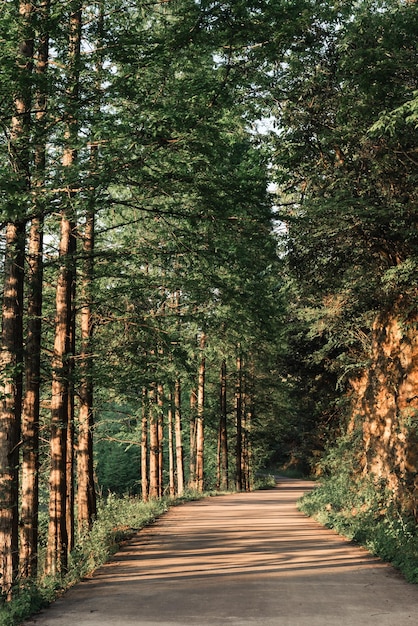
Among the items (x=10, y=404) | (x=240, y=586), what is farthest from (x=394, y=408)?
(x=10, y=404)

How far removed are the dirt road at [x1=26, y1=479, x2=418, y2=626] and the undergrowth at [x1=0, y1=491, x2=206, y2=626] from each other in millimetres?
211

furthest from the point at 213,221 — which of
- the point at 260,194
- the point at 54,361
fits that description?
the point at 54,361

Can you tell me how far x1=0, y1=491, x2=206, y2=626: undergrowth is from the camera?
28.6ft

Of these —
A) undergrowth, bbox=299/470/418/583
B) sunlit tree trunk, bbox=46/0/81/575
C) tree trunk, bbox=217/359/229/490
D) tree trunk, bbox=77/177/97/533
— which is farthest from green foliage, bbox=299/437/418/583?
tree trunk, bbox=217/359/229/490

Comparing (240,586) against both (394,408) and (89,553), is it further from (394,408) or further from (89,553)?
(394,408)

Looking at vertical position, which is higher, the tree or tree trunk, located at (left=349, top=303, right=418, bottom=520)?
the tree

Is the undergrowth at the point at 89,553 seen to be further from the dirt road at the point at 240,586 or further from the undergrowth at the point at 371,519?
the undergrowth at the point at 371,519

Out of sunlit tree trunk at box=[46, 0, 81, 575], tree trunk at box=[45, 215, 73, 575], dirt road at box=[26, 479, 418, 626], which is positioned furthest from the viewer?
tree trunk at box=[45, 215, 73, 575]

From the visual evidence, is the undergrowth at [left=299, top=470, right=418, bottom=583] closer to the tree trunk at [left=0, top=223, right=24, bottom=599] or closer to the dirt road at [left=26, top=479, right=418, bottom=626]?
the dirt road at [left=26, top=479, right=418, bottom=626]

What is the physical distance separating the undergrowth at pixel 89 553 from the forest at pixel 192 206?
1.03 feet

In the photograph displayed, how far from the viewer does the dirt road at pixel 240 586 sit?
27.1 ft

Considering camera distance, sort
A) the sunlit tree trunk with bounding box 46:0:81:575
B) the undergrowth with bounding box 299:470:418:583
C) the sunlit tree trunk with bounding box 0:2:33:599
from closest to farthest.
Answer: the sunlit tree trunk with bounding box 0:2:33:599
the undergrowth with bounding box 299:470:418:583
the sunlit tree trunk with bounding box 46:0:81:575

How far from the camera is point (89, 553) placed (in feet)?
44.0

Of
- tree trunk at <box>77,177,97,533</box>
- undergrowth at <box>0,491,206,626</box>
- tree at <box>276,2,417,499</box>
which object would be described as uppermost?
tree at <box>276,2,417,499</box>
